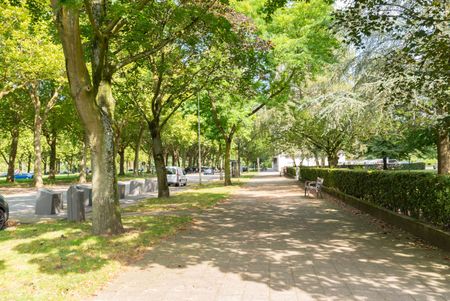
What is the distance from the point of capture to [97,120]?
913 centimetres

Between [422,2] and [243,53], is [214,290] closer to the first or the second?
[422,2]

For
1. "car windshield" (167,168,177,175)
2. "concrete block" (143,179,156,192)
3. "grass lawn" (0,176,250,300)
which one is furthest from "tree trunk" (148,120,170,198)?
"car windshield" (167,168,177,175)

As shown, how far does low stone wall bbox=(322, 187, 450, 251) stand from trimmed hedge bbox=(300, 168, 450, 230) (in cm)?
20

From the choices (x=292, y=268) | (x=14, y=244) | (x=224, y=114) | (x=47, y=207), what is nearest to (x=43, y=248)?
(x=14, y=244)

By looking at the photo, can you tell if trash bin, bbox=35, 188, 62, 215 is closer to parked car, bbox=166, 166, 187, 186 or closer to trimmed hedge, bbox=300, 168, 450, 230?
trimmed hedge, bbox=300, 168, 450, 230

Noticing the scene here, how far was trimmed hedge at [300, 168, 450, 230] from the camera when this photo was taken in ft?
25.9

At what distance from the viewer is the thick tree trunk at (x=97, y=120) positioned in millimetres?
8555

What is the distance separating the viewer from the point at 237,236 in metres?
9.40

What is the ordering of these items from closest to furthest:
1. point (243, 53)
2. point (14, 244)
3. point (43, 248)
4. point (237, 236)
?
point (43, 248) < point (14, 244) < point (237, 236) < point (243, 53)

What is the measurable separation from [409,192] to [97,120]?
7056 millimetres

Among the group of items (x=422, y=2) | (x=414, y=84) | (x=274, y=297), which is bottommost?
(x=274, y=297)

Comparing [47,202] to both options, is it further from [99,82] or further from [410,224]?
[410,224]

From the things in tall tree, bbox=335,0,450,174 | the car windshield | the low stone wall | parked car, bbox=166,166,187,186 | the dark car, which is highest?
tall tree, bbox=335,0,450,174

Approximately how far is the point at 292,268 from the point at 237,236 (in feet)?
10.0
